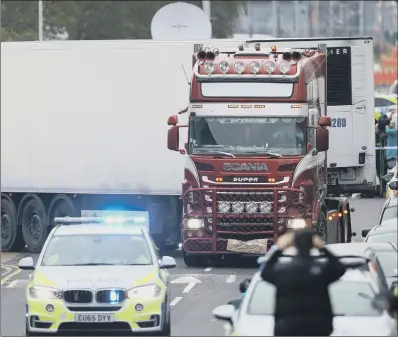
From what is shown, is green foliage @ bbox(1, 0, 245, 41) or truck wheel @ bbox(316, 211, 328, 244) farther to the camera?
green foliage @ bbox(1, 0, 245, 41)

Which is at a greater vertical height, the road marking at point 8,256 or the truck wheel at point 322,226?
the truck wheel at point 322,226

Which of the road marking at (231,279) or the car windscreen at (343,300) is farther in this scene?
the road marking at (231,279)

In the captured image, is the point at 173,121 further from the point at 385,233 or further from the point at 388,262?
the point at 388,262

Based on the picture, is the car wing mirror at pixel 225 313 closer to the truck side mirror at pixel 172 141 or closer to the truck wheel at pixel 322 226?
the truck side mirror at pixel 172 141

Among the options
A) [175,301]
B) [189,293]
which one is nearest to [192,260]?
[189,293]

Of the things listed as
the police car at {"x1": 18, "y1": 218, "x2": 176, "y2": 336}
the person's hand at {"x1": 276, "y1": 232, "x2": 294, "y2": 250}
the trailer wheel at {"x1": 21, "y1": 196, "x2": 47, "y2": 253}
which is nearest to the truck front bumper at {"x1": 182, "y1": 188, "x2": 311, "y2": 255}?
the trailer wheel at {"x1": 21, "y1": 196, "x2": 47, "y2": 253}

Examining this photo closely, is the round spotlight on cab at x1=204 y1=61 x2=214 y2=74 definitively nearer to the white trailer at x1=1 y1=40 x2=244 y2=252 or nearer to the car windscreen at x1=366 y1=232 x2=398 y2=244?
the white trailer at x1=1 y1=40 x2=244 y2=252

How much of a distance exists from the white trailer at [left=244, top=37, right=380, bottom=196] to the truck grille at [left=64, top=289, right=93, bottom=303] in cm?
1201

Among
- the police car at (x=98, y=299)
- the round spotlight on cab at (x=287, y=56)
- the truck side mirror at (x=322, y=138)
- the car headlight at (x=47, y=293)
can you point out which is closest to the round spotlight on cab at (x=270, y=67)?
Answer: the round spotlight on cab at (x=287, y=56)

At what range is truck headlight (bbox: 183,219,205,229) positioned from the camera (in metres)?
26.5

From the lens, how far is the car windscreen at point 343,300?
1435 centimetres

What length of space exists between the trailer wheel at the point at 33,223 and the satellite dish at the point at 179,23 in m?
8.53

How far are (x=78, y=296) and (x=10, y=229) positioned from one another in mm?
12792

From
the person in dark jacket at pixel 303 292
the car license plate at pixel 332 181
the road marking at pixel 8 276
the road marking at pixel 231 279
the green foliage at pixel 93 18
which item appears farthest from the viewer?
the green foliage at pixel 93 18
